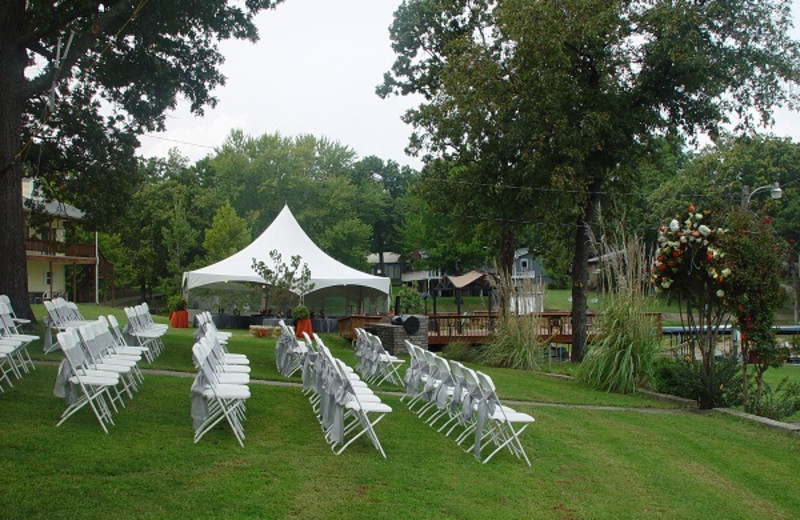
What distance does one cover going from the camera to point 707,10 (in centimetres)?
1900

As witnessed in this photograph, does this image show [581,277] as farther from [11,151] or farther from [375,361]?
[11,151]

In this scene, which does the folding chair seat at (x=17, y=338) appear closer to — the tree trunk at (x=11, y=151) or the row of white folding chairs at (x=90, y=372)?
the row of white folding chairs at (x=90, y=372)

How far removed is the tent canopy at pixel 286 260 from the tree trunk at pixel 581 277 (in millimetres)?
7854

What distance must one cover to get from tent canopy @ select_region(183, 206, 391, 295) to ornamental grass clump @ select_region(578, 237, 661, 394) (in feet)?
43.7

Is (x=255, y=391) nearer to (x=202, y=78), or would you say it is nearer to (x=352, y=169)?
(x=202, y=78)

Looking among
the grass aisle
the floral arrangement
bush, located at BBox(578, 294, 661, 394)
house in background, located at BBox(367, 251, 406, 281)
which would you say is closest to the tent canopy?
bush, located at BBox(578, 294, 661, 394)

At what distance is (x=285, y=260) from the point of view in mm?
26016

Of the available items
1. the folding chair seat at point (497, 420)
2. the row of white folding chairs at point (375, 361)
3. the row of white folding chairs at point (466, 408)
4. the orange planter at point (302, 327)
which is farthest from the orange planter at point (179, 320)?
the folding chair seat at point (497, 420)

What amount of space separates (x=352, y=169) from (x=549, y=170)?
45298mm

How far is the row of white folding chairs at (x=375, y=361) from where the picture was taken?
1305 centimetres

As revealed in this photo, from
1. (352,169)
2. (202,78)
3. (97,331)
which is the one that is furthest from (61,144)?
(352,169)

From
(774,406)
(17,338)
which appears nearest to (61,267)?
(17,338)

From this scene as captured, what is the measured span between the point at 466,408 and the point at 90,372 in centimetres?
400

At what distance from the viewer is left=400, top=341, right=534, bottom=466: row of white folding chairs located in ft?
24.8
